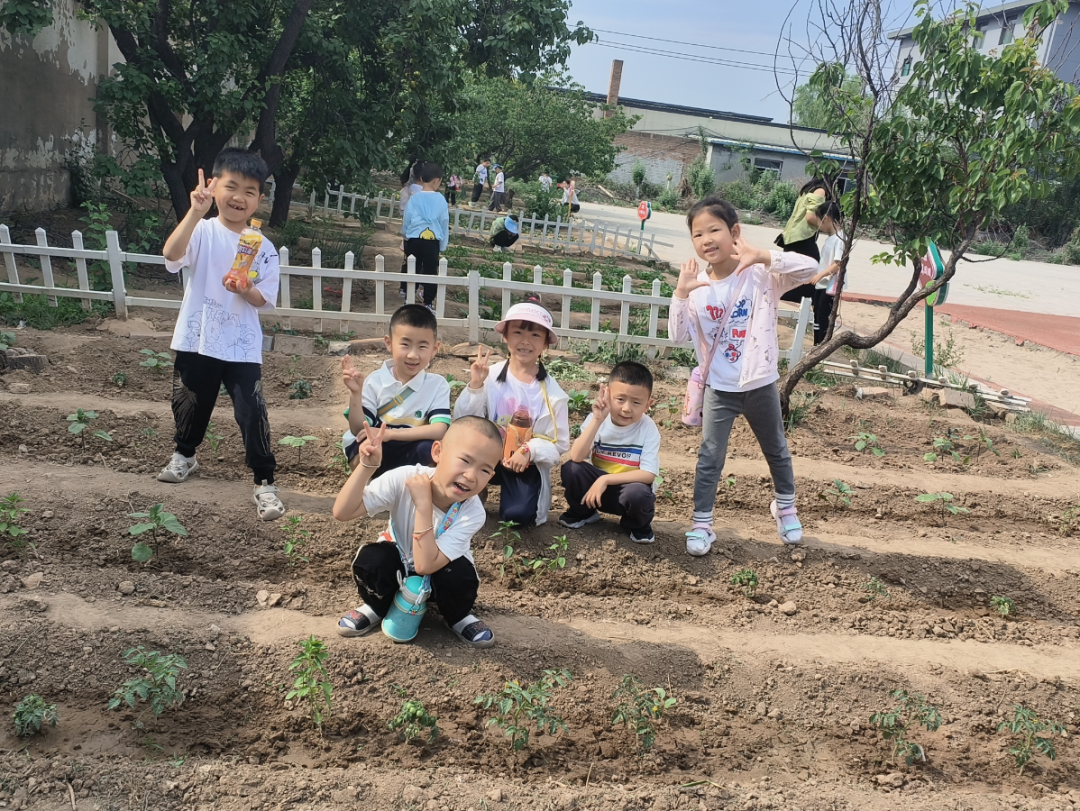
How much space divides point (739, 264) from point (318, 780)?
2.70 meters

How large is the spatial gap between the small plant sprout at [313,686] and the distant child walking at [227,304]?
134 cm

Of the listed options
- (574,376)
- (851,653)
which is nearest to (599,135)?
(574,376)

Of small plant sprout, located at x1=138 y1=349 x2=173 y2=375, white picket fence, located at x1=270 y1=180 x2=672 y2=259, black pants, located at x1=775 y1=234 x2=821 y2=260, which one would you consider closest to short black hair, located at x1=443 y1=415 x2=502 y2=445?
small plant sprout, located at x1=138 y1=349 x2=173 y2=375

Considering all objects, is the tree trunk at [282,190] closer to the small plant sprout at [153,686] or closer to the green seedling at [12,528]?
the green seedling at [12,528]

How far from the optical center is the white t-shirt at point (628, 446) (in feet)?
13.4

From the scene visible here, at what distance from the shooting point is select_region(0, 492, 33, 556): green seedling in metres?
3.44

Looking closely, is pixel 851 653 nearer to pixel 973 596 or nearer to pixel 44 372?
pixel 973 596

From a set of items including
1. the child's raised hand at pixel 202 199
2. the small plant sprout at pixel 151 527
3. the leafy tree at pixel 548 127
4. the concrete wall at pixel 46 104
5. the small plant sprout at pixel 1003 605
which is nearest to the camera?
the small plant sprout at pixel 151 527

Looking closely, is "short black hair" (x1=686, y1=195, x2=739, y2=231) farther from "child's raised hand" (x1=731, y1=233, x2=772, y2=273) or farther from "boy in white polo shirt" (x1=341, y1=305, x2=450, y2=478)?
"boy in white polo shirt" (x1=341, y1=305, x2=450, y2=478)

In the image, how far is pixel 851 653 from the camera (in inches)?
138

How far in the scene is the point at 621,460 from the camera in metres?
4.13

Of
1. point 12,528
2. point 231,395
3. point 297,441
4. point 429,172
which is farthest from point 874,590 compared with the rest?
point 429,172

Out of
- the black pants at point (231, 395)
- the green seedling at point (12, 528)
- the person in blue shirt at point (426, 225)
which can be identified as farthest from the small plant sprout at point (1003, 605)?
the person in blue shirt at point (426, 225)

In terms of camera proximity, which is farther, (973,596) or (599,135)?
(599,135)
